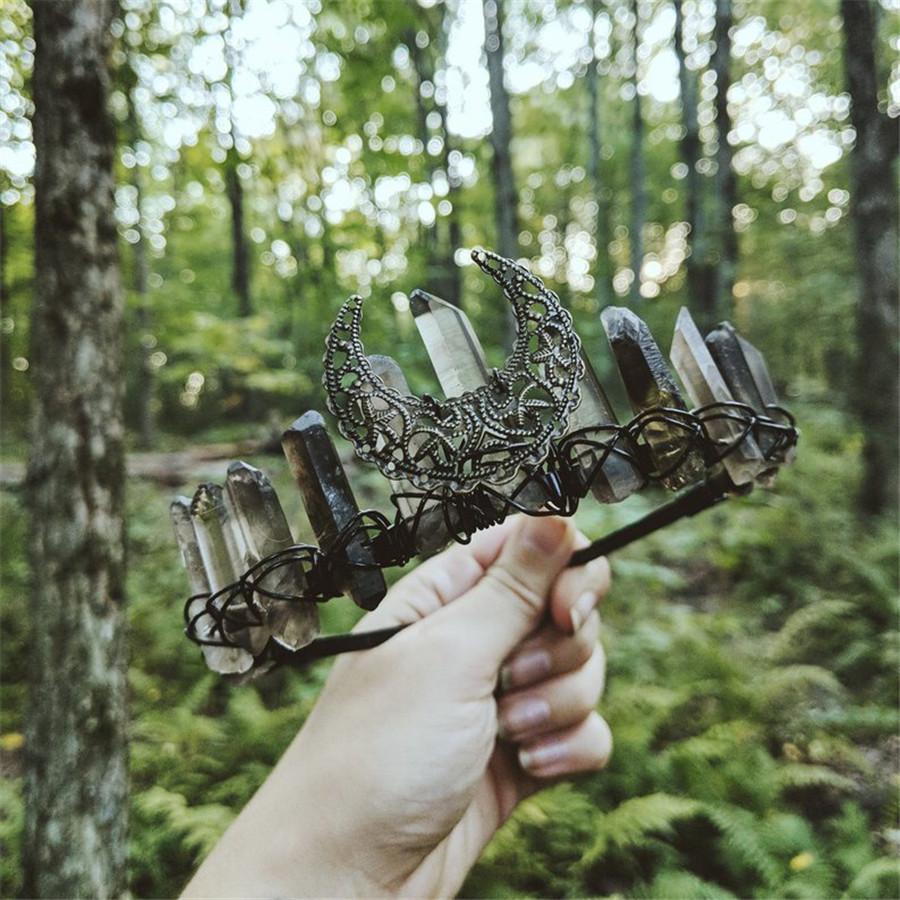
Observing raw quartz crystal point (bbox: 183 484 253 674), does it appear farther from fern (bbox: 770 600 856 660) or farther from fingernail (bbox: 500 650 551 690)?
fern (bbox: 770 600 856 660)

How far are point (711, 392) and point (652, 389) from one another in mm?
157

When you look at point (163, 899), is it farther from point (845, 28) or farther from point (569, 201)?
point (569, 201)

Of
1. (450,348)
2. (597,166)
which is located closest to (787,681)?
(450,348)

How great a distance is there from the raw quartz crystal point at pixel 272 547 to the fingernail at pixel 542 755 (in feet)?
3.46

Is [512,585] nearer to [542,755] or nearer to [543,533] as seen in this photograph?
[543,533]

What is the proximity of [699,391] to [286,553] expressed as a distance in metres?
0.82

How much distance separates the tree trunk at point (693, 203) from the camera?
8.88 meters

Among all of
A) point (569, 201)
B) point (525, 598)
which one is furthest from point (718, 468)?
point (569, 201)

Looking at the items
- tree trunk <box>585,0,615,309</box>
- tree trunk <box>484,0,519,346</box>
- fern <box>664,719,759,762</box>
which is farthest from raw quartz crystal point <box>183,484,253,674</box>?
tree trunk <box>585,0,615,309</box>

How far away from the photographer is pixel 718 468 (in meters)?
1.18

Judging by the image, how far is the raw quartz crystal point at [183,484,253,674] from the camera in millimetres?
1195

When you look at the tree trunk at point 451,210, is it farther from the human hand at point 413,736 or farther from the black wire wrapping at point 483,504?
the black wire wrapping at point 483,504

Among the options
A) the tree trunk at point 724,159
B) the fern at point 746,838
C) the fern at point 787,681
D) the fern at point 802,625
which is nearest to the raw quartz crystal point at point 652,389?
the fern at point 746,838

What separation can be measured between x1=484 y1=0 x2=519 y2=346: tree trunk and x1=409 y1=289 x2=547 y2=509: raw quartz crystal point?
5.04 m
